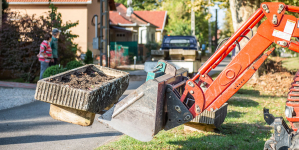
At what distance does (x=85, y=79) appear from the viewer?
4.60 meters

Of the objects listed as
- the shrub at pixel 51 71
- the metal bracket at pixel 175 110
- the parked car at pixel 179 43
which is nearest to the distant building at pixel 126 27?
the parked car at pixel 179 43

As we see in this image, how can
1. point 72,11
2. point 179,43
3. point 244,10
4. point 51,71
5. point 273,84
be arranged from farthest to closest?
1. point 72,11
2. point 179,43
3. point 244,10
4. point 273,84
5. point 51,71

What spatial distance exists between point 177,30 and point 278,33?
125 ft

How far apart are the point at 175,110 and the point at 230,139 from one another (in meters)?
2.05

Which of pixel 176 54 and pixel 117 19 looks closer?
pixel 176 54

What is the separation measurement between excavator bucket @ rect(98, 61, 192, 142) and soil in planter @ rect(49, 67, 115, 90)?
53cm

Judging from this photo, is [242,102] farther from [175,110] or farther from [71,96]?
[71,96]

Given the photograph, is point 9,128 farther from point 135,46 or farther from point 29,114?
point 135,46

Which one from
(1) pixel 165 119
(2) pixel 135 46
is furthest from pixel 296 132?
(2) pixel 135 46

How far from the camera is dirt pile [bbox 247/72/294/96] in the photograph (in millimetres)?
11695

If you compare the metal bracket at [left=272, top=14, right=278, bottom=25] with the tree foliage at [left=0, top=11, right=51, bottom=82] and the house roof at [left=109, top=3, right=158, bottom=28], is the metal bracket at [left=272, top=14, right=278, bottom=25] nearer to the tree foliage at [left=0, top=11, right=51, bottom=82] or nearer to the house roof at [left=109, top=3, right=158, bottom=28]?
the tree foliage at [left=0, top=11, right=51, bottom=82]

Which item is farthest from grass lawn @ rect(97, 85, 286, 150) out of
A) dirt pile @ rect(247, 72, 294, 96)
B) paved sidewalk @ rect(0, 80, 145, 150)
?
dirt pile @ rect(247, 72, 294, 96)

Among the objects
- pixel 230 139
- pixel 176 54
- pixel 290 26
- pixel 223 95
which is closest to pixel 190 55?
pixel 176 54

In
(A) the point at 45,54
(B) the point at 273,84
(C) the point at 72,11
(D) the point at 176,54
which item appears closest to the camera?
(A) the point at 45,54
